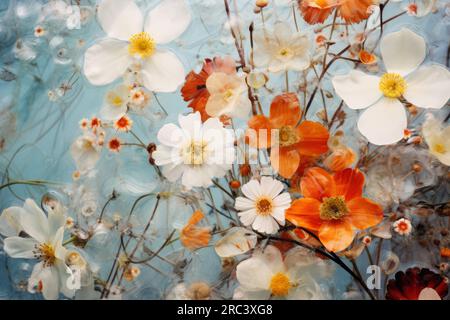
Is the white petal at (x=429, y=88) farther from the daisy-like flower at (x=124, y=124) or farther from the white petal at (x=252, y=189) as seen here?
the daisy-like flower at (x=124, y=124)

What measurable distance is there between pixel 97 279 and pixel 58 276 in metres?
0.11

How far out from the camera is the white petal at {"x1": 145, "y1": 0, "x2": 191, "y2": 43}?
1330 millimetres

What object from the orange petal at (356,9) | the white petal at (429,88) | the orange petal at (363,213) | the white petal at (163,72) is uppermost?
the orange petal at (356,9)

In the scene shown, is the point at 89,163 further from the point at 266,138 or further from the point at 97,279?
the point at 266,138

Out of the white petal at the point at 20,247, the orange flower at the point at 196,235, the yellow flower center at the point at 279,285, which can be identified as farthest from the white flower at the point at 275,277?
the white petal at the point at 20,247

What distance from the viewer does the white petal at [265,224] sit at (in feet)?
4.19

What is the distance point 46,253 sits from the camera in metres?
1.35

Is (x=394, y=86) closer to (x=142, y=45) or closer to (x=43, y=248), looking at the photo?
(x=142, y=45)

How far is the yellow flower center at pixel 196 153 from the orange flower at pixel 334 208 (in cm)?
27

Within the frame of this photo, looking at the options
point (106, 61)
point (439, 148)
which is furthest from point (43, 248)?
point (439, 148)

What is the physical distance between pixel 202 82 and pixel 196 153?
0.20 metres

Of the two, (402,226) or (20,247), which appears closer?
(402,226)

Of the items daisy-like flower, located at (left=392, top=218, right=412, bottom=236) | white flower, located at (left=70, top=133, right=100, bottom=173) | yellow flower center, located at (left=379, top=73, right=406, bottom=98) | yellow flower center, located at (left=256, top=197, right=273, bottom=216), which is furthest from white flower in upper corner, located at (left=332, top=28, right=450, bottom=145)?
white flower, located at (left=70, top=133, right=100, bottom=173)

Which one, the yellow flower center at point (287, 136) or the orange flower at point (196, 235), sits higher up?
the yellow flower center at point (287, 136)
